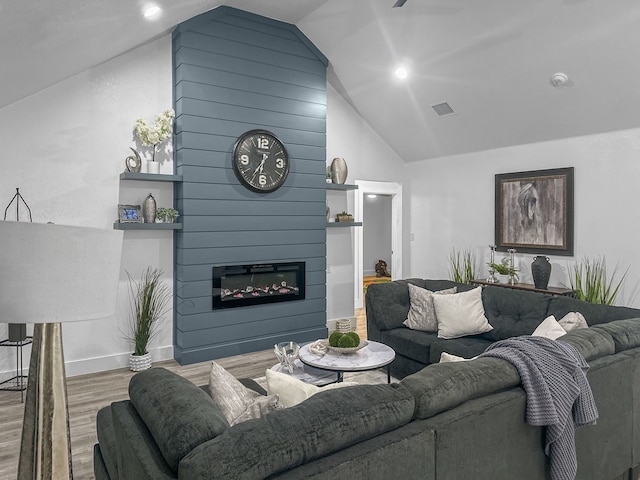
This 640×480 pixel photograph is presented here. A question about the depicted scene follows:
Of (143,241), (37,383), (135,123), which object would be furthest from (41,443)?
(135,123)

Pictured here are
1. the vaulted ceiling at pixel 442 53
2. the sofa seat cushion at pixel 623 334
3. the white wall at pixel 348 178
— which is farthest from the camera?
the white wall at pixel 348 178

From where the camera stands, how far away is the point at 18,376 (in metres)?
3.93

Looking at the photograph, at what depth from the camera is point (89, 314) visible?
113 centimetres

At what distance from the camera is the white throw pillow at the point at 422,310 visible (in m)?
3.93

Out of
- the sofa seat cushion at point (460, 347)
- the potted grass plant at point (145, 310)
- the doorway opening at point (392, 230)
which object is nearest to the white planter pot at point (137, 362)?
the potted grass plant at point (145, 310)

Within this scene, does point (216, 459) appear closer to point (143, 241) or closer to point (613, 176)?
point (143, 241)

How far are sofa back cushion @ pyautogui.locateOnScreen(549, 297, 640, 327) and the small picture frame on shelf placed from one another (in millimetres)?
3801

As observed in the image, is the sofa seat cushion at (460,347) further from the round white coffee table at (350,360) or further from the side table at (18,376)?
the side table at (18,376)

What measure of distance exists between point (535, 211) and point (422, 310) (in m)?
2.43

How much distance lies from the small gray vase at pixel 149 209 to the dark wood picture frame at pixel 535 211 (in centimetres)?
422

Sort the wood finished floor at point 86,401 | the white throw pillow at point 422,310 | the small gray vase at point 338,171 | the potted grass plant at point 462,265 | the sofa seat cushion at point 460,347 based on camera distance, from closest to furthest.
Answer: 1. the wood finished floor at point 86,401
2. the sofa seat cushion at point 460,347
3. the white throw pillow at point 422,310
4. the small gray vase at point 338,171
5. the potted grass plant at point 462,265

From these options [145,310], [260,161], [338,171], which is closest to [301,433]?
[145,310]

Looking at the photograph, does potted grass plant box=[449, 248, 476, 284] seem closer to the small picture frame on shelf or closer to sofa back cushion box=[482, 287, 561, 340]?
sofa back cushion box=[482, 287, 561, 340]

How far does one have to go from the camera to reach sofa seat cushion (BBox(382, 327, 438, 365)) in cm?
366
